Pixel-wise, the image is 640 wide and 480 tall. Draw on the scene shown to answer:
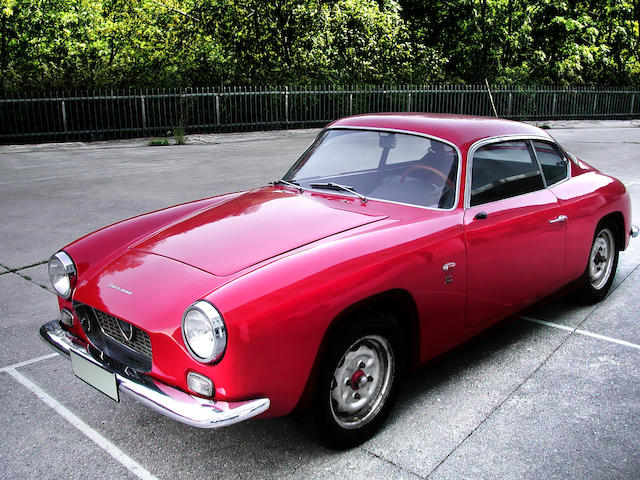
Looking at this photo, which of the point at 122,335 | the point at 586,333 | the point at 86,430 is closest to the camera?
the point at 122,335

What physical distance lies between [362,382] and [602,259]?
2.96 metres

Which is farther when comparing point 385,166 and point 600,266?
point 600,266

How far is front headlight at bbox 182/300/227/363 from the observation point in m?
2.51

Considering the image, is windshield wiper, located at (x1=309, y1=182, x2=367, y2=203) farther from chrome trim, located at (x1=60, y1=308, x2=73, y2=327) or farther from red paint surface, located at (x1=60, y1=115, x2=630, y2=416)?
chrome trim, located at (x1=60, y1=308, x2=73, y2=327)

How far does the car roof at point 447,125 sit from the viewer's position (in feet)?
12.8

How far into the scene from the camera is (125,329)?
114 inches

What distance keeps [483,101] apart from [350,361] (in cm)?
2075

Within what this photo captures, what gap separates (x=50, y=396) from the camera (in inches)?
140

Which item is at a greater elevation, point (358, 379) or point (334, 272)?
point (334, 272)

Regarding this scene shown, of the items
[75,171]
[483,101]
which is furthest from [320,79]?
[75,171]

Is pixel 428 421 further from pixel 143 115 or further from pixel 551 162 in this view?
pixel 143 115

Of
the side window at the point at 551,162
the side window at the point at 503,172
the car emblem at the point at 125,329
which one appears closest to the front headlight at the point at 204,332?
the car emblem at the point at 125,329

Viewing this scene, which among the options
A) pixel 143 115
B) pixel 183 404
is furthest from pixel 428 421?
pixel 143 115

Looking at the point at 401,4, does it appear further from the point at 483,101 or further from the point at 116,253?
the point at 116,253
